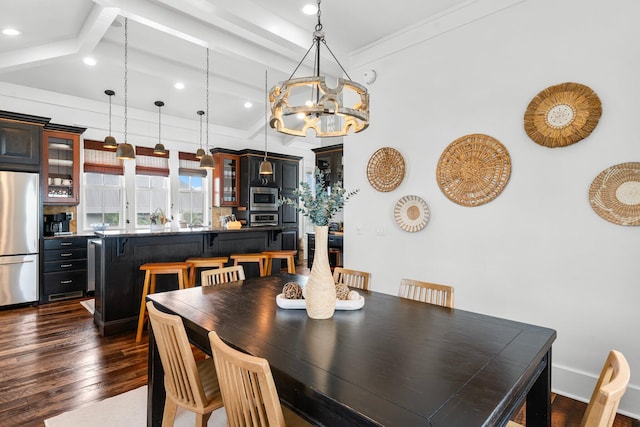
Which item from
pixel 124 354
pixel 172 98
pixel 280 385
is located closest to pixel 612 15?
pixel 280 385

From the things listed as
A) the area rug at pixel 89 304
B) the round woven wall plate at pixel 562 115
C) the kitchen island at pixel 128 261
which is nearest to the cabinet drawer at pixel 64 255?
the area rug at pixel 89 304

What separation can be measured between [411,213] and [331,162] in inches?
167

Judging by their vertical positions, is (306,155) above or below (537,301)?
above

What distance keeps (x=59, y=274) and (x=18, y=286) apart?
0.46 metres

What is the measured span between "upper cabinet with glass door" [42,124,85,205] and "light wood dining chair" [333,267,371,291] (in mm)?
4792

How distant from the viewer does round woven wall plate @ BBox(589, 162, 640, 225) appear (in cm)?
221

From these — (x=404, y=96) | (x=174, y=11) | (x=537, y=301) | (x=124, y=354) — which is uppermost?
(x=174, y=11)

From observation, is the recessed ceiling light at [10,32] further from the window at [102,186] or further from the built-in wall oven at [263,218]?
the built-in wall oven at [263,218]

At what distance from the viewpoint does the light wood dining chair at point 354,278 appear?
8.55 ft

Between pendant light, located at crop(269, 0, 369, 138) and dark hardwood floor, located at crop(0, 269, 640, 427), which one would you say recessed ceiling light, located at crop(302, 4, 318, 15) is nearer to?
pendant light, located at crop(269, 0, 369, 138)

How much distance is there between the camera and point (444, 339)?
1489 mm

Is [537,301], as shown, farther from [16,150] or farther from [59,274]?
[16,150]

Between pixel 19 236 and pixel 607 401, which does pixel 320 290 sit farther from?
pixel 19 236

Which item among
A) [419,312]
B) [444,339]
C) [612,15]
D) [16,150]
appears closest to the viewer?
[444,339]
